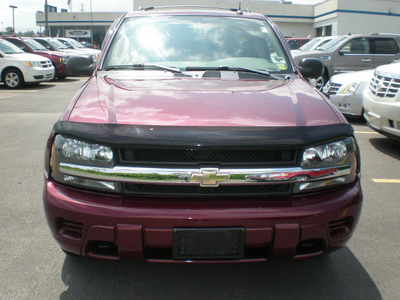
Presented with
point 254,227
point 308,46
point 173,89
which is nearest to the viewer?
point 254,227

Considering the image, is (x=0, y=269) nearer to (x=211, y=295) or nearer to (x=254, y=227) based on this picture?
(x=211, y=295)

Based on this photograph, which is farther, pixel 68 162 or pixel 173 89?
pixel 173 89

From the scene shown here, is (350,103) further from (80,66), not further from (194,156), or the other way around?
(194,156)

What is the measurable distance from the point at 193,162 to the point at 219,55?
62.8 inches

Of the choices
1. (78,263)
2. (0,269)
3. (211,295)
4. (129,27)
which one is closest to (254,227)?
(211,295)

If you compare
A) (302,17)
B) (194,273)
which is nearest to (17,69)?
(194,273)

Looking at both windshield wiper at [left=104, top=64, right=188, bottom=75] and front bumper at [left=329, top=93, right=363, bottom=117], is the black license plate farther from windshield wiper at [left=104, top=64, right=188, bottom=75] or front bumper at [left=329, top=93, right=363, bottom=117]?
front bumper at [left=329, top=93, right=363, bottom=117]

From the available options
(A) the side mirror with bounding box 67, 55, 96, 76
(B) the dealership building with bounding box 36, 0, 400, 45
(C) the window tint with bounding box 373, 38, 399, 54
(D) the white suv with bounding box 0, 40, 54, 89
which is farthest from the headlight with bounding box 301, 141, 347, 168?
(B) the dealership building with bounding box 36, 0, 400, 45

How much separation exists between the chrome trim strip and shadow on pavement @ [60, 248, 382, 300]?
2.52 feet

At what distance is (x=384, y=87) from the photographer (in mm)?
5898

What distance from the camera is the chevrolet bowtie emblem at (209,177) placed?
2141mm

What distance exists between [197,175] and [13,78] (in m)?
13.5

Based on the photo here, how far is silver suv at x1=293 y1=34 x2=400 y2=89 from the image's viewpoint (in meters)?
12.1

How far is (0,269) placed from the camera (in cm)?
278
